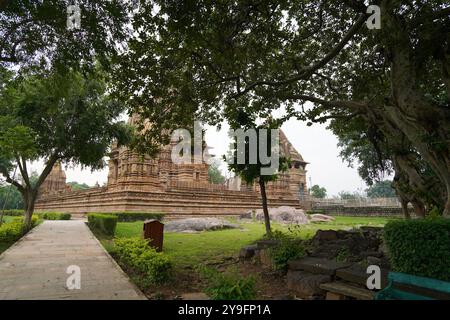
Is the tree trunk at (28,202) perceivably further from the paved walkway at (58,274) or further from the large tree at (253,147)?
the large tree at (253,147)

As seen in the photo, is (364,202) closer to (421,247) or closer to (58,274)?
(421,247)

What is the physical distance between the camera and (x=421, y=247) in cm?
458

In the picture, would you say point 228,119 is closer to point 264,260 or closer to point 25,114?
point 264,260

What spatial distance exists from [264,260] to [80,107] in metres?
12.7

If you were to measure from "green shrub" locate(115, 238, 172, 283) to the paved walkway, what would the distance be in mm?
345

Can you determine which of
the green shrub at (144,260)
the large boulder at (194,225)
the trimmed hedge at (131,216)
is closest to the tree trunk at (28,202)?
the trimmed hedge at (131,216)

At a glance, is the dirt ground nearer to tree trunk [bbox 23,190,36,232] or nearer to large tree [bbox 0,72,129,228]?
large tree [bbox 0,72,129,228]

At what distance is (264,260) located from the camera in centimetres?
823

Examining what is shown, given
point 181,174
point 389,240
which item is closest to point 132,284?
point 389,240

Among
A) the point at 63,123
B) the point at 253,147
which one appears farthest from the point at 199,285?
the point at 63,123

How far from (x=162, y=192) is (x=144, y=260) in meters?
18.1

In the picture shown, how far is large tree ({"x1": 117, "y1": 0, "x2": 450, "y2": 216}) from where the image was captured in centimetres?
724

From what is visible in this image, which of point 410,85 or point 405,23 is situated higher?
point 405,23

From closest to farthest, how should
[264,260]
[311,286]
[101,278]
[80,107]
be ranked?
1. [311,286]
2. [101,278]
3. [264,260]
4. [80,107]
